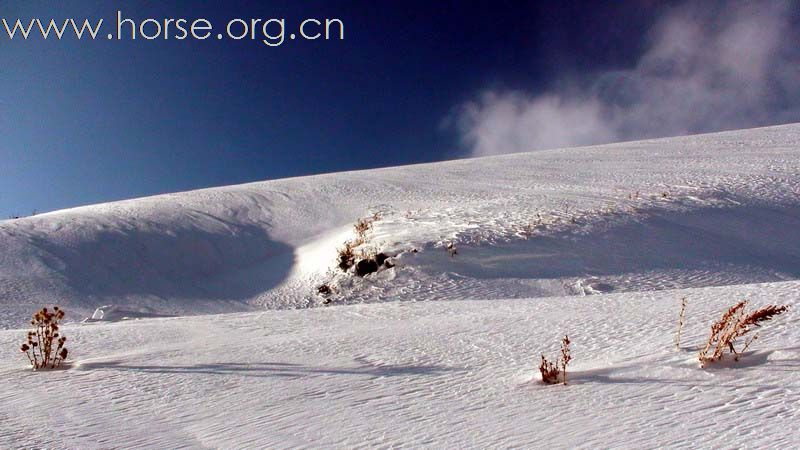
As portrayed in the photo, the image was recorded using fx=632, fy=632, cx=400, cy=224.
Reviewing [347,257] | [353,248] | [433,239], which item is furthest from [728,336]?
[353,248]

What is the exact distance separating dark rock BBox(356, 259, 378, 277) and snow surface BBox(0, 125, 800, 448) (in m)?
0.15

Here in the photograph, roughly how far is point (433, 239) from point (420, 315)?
166 inches

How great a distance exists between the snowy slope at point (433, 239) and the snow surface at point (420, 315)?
0.15ft

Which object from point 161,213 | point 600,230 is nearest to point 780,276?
point 600,230

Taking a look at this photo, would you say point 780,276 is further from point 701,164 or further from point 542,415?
point 542,415

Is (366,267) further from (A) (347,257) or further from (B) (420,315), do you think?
(B) (420,315)

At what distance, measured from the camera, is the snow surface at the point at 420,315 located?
7.07ft

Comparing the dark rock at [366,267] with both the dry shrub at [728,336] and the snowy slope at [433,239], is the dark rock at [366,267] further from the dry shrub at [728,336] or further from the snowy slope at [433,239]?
the dry shrub at [728,336]

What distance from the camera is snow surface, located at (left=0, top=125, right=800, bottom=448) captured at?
2.16 meters

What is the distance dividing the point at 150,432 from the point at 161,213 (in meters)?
9.38

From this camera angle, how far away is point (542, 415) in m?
2.16

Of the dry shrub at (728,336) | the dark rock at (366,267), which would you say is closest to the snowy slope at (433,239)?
the dark rock at (366,267)

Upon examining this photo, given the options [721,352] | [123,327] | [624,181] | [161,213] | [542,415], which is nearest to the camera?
[542,415]

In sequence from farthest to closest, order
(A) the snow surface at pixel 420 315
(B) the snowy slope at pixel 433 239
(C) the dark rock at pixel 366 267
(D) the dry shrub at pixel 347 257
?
(D) the dry shrub at pixel 347 257, (C) the dark rock at pixel 366 267, (B) the snowy slope at pixel 433 239, (A) the snow surface at pixel 420 315
